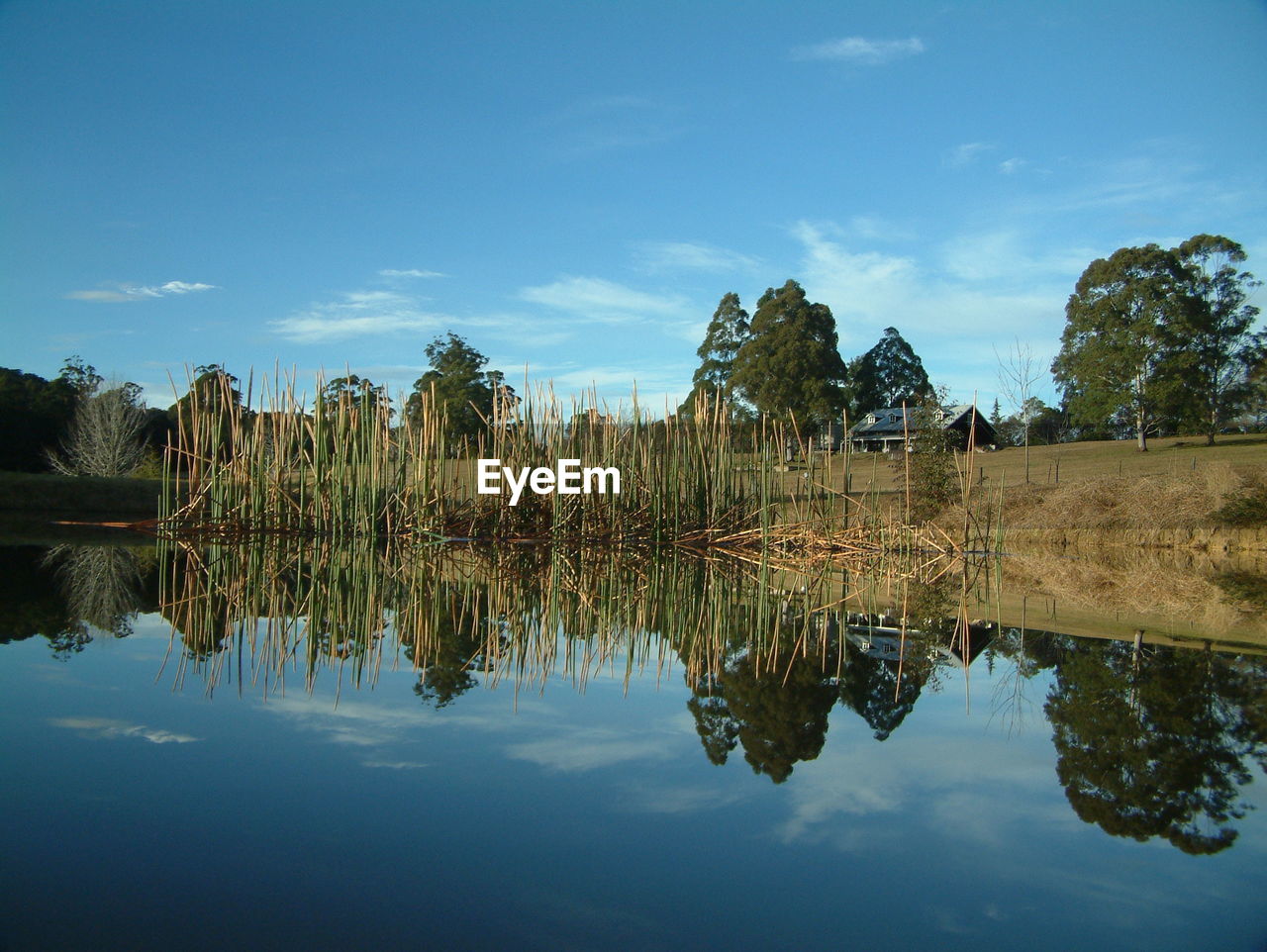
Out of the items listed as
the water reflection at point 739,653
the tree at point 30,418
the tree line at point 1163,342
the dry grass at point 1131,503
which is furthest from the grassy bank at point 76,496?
the tree line at point 1163,342

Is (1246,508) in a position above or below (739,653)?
above

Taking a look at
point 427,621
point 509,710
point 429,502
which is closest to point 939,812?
point 509,710

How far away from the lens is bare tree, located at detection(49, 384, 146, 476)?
17.8 meters

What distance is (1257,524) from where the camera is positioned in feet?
33.3

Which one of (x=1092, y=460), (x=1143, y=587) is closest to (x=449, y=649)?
(x=1143, y=587)

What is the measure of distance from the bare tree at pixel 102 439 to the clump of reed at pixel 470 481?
1101 cm

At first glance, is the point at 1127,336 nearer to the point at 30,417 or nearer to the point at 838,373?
the point at 838,373

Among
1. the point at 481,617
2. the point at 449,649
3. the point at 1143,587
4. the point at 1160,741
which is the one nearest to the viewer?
the point at 1160,741

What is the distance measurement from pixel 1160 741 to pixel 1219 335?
32822mm

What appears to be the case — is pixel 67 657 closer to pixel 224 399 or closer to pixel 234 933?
pixel 234 933

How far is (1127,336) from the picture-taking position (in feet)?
89.7

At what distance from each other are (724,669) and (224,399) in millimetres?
6717

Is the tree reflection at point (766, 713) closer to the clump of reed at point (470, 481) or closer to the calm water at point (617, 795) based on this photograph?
the calm water at point (617, 795)

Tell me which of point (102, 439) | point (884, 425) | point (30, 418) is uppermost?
point (884, 425)
